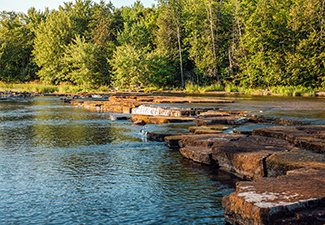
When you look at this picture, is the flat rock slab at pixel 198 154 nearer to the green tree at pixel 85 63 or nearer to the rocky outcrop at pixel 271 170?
the rocky outcrop at pixel 271 170

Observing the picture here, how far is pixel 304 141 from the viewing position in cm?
1412

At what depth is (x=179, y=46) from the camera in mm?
72688

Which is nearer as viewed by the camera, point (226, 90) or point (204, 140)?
point (204, 140)

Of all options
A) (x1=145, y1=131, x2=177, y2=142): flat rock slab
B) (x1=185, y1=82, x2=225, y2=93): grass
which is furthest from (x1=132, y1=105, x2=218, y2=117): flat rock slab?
(x1=185, y1=82, x2=225, y2=93): grass

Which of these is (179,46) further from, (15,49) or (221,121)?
(221,121)

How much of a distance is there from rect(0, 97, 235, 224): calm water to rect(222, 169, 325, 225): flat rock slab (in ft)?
2.87

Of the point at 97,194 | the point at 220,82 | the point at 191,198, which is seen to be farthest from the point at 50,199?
the point at 220,82

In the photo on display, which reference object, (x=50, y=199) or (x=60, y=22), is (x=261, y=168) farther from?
(x=60, y=22)

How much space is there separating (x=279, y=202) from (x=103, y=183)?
6.07m

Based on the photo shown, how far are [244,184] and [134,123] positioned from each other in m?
16.6

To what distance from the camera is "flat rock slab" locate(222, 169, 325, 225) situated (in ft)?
23.7

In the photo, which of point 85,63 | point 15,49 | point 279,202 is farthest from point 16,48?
point 279,202

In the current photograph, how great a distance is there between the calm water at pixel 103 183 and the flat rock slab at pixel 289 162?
1234 mm

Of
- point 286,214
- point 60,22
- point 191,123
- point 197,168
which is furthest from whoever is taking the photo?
point 60,22
